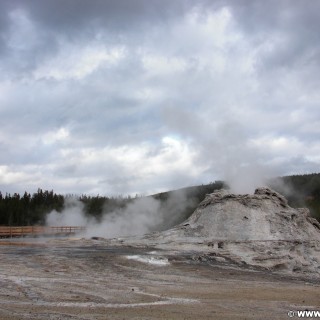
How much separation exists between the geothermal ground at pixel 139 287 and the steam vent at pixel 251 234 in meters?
2.11

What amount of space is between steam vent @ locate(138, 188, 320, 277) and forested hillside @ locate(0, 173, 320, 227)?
77.3 ft

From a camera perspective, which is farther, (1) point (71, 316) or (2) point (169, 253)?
(2) point (169, 253)

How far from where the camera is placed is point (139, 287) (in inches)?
664

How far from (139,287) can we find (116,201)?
54448mm

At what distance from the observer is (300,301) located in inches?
606

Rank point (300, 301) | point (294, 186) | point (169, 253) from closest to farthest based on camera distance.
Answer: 1. point (300, 301)
2. point (169, 253)
3. point (294, 186)

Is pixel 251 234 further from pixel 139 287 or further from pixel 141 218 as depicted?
pixel 141 218

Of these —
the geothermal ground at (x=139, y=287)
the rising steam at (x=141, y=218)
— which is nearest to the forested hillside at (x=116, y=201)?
the rising steam at (x=141, y=218)

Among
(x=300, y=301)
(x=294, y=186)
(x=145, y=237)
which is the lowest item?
(x=300, y=301)

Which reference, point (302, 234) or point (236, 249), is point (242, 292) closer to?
point (236, 249)

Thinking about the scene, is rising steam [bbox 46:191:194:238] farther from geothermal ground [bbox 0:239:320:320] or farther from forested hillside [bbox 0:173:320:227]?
geothermal ground [bbox 0:239:320:320]

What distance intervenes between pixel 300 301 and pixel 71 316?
7542 mm

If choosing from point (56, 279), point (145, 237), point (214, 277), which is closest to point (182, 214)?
point (145, 237)

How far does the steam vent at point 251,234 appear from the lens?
27.3m
